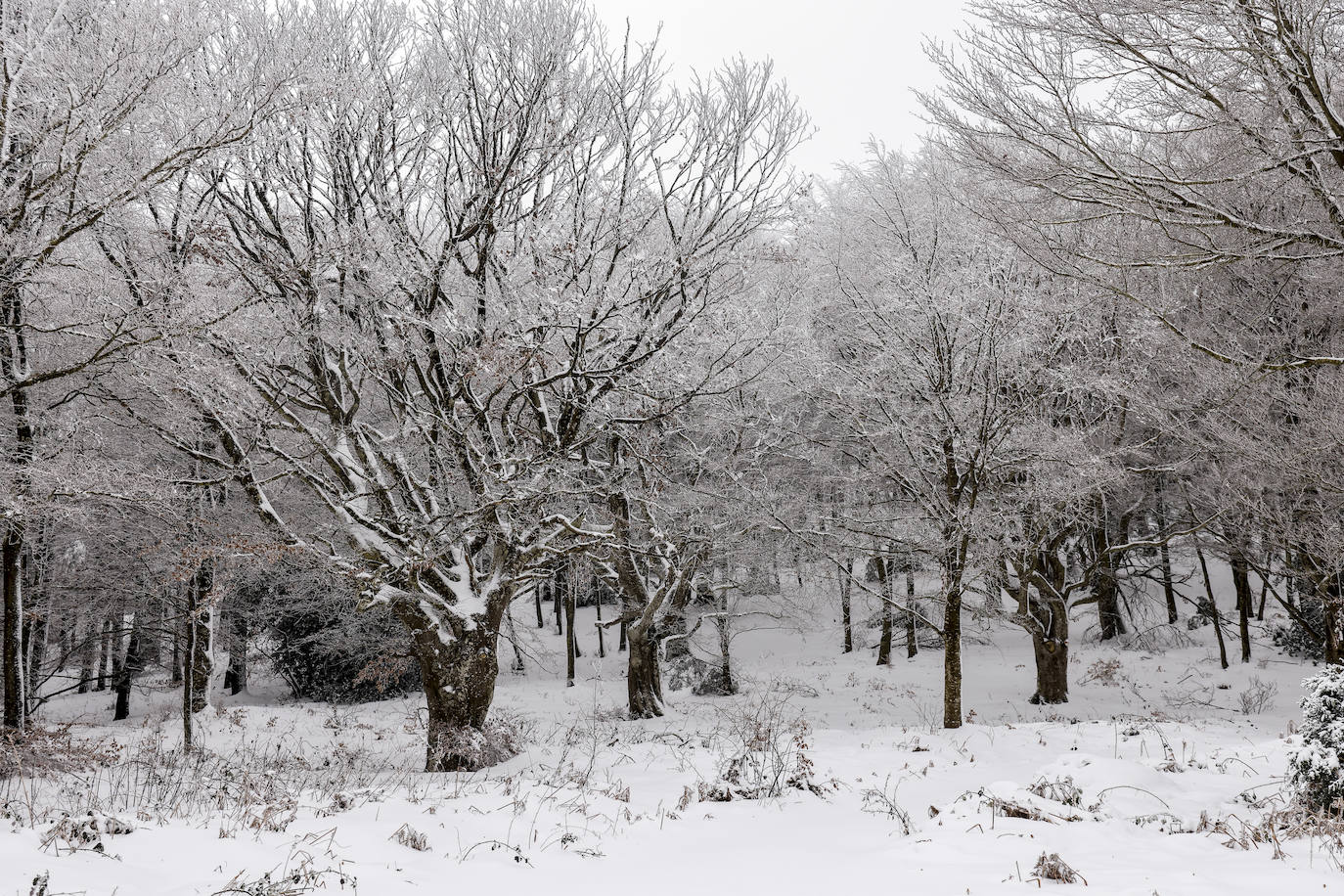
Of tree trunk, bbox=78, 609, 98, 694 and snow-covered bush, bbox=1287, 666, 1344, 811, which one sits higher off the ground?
snow-covered bush, bbox=1287, 666, 1344, 811

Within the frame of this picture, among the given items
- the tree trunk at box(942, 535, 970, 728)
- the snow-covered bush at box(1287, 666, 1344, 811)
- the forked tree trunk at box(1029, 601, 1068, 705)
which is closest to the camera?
the snow-covered bush at box(1287, 666, 1344, 811)

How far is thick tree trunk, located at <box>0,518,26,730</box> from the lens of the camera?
27.5ft

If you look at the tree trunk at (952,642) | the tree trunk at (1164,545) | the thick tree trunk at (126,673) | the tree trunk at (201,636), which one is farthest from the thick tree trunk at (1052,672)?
the thick tree trunk at (126,673)

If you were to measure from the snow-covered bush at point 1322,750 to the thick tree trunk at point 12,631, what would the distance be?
11633 millimetres

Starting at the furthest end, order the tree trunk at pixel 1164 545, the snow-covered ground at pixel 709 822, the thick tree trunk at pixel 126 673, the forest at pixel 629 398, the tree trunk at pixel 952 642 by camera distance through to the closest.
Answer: the thick tree trunk at pixel 126 673 < the tree trunk at pixel 1164 545 < the tree trunk at pixel 952 642 < the forest at pixel 629 398 < the snow-covered ground at pixel 709 822

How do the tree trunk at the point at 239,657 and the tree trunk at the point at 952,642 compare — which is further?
the tree trunk at the point at 239,657

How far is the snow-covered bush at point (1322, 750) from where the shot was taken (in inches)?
175

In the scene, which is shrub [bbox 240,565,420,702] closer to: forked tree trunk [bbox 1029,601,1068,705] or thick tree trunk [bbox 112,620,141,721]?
thick tree trunk [bbox 112,620,141,721]

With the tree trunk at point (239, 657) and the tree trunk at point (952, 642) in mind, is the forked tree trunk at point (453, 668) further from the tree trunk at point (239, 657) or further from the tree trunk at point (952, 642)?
the tree trunk at point (239, 657)

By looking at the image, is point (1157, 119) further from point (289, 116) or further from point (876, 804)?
point (289, 116)

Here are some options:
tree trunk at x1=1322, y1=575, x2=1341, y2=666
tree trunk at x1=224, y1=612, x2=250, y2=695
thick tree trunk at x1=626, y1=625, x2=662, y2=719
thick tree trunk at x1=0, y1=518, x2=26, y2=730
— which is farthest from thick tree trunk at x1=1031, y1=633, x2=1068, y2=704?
tree trunk at x1=224, y1=612, x2=250, y2=695

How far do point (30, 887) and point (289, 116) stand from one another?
7.15 m

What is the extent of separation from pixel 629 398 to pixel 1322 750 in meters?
7.96

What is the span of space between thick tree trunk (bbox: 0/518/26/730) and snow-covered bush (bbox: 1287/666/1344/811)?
11.6m
